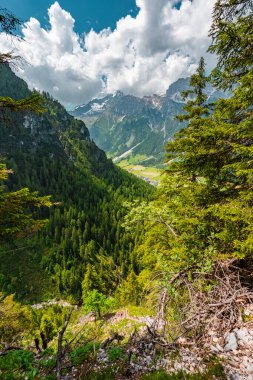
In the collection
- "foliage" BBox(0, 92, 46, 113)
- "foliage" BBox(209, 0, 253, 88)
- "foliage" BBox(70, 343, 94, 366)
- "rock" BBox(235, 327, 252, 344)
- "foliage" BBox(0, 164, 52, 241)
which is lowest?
"foliage" BBox(70, 343, 94, 366)

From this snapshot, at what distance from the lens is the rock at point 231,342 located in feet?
18.9

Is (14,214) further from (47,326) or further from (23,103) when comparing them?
(47,326)

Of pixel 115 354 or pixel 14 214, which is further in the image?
pixel 14 214

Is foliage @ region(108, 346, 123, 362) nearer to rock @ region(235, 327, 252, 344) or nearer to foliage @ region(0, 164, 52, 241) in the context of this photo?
rock @ region(235, 327, 252, 344)

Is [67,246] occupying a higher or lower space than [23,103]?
lower

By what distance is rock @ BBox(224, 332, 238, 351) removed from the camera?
5.75 metres

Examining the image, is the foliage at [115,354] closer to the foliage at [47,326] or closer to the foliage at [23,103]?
the foliage at [23,103]

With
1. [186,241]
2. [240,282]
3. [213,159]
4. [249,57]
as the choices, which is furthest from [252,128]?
[240,282]

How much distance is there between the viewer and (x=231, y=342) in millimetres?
5863

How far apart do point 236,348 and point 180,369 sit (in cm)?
162

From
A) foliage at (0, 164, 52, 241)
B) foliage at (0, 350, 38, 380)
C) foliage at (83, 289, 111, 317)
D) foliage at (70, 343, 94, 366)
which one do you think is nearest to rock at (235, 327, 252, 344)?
foliage at (70, 343, 94, 366)

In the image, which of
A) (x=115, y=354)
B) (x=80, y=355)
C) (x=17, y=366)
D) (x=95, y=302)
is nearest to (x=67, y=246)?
(x=95, y=302)

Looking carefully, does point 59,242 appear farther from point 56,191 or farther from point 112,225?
point 56,191

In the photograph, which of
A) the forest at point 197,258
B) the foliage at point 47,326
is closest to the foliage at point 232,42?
the forest at point 197,258
